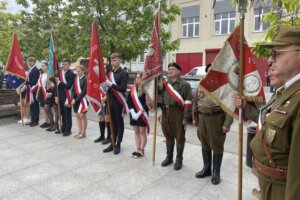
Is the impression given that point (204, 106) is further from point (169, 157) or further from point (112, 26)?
point (112, 26)

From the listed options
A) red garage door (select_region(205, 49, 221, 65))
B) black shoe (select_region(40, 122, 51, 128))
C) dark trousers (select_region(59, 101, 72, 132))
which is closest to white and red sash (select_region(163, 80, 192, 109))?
dark trousers (select_region(59, 101, 72, 132))

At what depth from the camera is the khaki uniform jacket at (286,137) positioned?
1.65 meters

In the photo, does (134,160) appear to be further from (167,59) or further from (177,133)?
(167,59)

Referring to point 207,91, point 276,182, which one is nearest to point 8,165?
point 207,91

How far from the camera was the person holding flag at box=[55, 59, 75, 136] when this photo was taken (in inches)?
279

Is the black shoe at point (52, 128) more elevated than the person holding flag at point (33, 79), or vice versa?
the person holding flag at point (33, 79)

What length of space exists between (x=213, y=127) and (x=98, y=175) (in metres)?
2.09

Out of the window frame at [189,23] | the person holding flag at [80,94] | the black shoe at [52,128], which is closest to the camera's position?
the person holding flag at [80,94]

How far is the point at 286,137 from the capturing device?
1802mm

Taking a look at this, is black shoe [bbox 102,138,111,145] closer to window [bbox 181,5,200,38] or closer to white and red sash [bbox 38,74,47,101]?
white and red sash [bbox 38,74,47,101]

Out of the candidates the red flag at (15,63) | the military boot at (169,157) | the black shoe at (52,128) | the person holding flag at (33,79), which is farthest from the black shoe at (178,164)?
the red flag at (15,63)

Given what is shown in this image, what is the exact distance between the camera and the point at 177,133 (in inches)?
190

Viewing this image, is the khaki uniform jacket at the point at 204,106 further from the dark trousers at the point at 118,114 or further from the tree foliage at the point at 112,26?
the tree foliage at the point at 112,26

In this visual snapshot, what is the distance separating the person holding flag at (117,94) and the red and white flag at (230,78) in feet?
8.35
